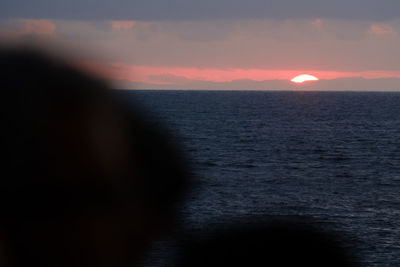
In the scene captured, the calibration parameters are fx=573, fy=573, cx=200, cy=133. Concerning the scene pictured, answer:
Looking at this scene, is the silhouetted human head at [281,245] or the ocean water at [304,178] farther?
the ocean water at [304,178]

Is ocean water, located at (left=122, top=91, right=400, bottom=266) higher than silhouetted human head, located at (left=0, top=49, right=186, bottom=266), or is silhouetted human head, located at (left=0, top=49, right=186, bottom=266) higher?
silhouetted human head, located at (left=0, top=49, right=186, bottom=266)

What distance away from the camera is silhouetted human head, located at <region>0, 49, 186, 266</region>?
19.1 ft

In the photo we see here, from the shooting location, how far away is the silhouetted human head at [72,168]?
19.1ft

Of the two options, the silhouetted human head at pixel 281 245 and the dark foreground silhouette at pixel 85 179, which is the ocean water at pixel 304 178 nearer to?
the dark foreground silhouette at pixel 85 179

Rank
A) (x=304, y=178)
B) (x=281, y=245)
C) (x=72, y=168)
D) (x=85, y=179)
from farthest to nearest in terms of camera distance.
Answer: (x=304, y=178)
(x=72, y=168)
(x=85, y=179)
(x=281, y=245)

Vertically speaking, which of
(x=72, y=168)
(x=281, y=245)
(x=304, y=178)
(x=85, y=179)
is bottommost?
(x=304, y=178)

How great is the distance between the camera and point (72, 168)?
27.5 feet

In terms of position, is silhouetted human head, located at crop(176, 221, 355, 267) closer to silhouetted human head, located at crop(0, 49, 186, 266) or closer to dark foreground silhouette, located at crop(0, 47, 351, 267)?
dark foreground silhouette, located at crop(0, 47, 351, 267)

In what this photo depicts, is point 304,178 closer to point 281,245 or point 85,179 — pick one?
point 85,179

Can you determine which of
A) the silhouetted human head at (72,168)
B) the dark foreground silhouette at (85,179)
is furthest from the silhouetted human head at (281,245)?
the silhouetted human head at (72,168)

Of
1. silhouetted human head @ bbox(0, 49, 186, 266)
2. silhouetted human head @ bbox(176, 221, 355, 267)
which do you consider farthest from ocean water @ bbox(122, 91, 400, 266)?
silhouetted human head @ bbox(176, 221, 355, 267)

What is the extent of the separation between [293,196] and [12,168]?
33.2 m

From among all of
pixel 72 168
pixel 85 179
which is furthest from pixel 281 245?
pixel 72 168

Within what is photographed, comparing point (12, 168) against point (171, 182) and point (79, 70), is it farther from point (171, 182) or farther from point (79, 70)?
point (171, 182)
